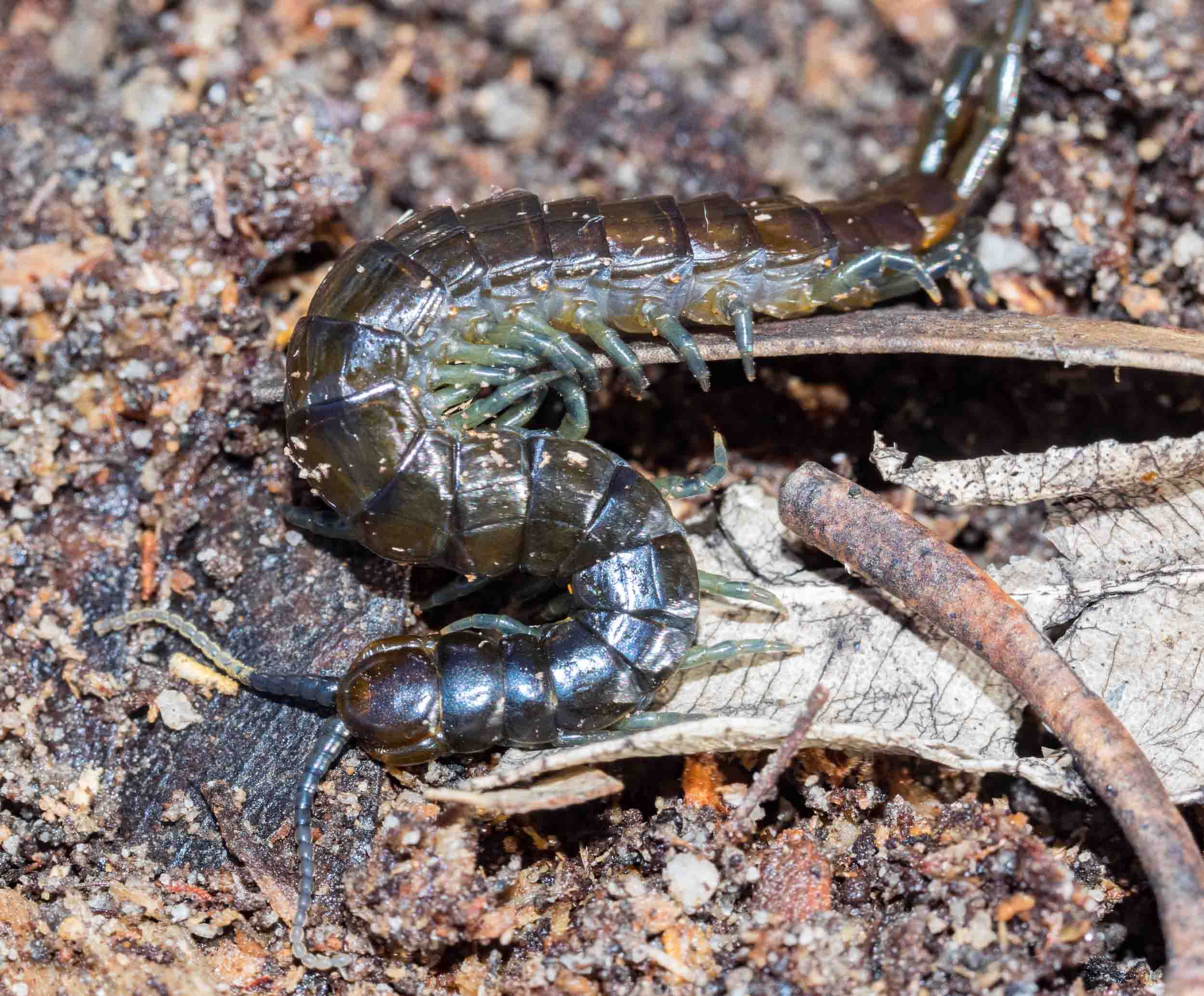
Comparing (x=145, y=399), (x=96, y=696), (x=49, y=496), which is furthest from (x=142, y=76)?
(x=96, y=696)

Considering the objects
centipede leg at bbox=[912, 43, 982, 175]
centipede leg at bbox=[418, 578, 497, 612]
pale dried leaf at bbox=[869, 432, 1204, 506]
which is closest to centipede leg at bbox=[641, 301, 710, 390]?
pale dried leaf at bbox=[869, 432, 1204, 506]

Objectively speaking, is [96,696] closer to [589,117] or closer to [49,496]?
[49,496]

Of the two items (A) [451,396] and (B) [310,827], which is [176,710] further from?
(A) [451,396]

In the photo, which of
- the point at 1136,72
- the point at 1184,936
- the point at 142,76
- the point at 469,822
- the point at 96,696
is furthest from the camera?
the point at 142,76

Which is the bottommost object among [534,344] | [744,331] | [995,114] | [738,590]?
[738,590]

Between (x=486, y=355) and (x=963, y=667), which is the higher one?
(x=486, y=355)

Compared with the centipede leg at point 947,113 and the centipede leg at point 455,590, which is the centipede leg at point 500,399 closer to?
the centipede leg at point 455,590

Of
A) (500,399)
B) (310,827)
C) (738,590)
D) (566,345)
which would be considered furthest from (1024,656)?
(310,827)
